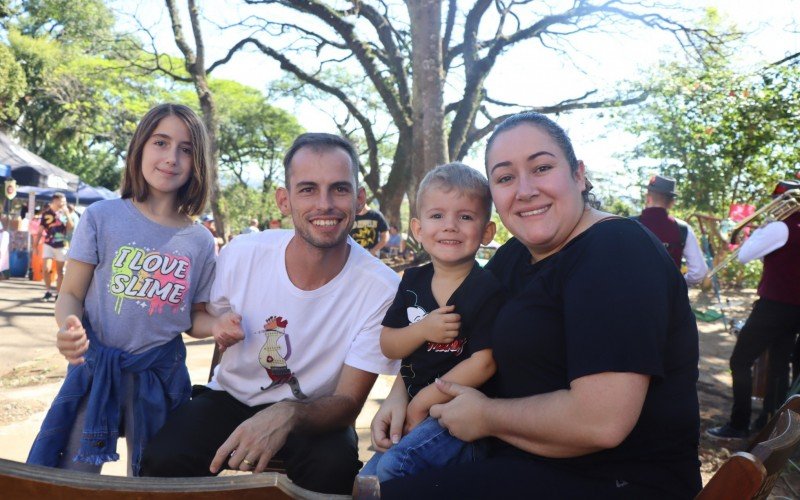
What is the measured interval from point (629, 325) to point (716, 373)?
6400 millimetres

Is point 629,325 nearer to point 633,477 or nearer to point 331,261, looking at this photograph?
point 633,477

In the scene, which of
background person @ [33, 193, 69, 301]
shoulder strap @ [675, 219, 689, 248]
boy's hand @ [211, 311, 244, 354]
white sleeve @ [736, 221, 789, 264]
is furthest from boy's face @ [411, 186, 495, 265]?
background person @ [33, 193, 69, 301]

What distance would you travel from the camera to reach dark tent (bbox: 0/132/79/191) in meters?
15.0

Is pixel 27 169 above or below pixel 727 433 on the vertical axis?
above

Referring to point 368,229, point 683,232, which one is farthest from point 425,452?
point 368,229

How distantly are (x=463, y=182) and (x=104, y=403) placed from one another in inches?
62.9

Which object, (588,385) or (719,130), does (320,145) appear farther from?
(719,130)

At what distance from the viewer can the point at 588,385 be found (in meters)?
1.34

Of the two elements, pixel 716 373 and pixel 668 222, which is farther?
pixel 716 373

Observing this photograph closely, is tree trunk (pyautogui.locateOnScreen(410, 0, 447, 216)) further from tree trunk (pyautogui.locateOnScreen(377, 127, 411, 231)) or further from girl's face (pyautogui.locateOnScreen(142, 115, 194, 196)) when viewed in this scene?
tree trunk (pyautogui.locateOnScreen(377, 127, 411, 231))

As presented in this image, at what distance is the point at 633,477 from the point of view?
1.43 metres

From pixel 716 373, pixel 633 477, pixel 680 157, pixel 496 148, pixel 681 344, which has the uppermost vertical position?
pixel 680 157

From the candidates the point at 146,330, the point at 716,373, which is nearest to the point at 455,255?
the point at 146,330

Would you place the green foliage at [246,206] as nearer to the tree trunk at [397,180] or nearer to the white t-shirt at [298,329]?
the tree trunk at [397,180]
